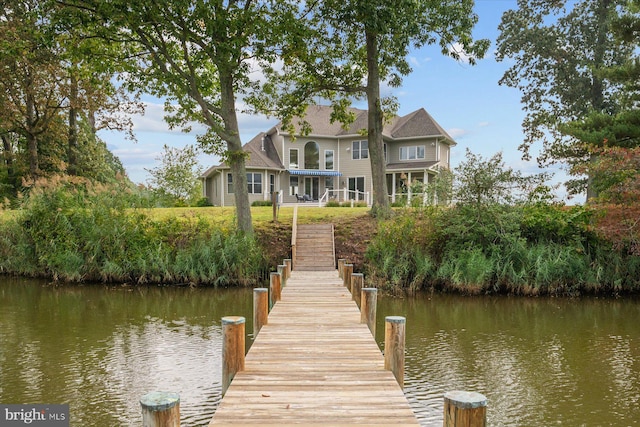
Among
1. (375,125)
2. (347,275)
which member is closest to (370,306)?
(347,275)

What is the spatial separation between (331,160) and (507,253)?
2243 centimetres

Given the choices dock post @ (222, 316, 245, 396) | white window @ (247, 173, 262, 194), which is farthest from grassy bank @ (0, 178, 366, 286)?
white window @ (247, 173, 262, 194)

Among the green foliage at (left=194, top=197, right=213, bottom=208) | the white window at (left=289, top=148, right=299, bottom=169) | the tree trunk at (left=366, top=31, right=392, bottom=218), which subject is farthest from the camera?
the white window at (left=289, top=148, right=299, bottom=169)

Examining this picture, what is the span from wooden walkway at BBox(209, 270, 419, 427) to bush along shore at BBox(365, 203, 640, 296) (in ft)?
25.4

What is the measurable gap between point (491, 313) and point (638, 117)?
12351mm

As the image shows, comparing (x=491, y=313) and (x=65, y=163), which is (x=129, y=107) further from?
(x=491, y=313)

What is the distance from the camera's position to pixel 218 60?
17469 mm

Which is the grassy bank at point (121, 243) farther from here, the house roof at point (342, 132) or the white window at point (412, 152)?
the white window at point (412, 152)

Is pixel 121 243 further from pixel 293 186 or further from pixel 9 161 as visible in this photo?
pixel 9 161

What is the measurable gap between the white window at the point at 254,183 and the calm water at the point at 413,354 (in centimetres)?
2001

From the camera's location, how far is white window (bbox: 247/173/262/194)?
3503 centimetres

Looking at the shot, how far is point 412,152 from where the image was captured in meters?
36.5

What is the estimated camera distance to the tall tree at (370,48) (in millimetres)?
18453

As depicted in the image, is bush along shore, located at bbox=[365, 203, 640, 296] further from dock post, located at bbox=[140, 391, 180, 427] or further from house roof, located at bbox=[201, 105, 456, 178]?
house roof, located at bbox=[201, 105, 456, 178]
